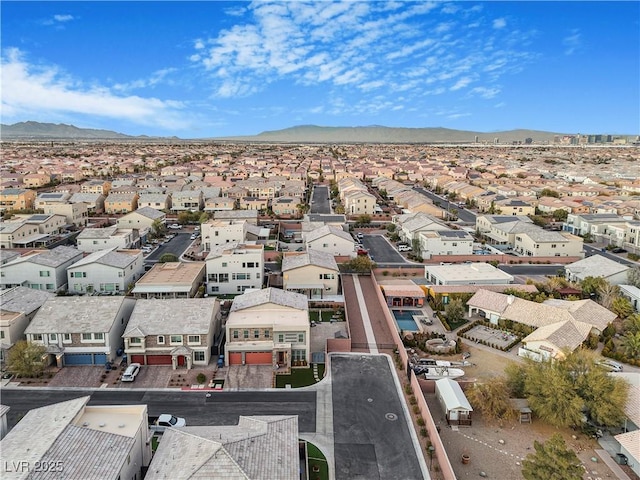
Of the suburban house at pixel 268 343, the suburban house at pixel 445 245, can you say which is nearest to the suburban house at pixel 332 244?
the suburban house at pixel 445 245

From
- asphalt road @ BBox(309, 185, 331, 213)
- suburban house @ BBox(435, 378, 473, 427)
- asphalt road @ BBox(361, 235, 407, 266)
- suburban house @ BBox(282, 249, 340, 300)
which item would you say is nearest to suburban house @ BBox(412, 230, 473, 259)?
asphalt road @ BBox(361, 235, 407, 266)

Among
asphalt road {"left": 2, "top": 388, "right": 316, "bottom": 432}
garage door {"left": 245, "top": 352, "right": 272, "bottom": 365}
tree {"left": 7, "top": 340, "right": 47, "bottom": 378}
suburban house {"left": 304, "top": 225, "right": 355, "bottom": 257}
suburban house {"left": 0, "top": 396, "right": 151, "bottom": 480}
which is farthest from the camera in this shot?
suburban house {"left": 304, "top": 225, "right": 355, "bottom": 257}

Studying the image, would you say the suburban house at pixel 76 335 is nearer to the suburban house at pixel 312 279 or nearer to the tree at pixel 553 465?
the suburban house at pixel 312 279

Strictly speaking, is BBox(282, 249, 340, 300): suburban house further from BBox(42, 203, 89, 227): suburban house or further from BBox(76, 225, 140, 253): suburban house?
BBox(42, 203, 89, 227): suburban house

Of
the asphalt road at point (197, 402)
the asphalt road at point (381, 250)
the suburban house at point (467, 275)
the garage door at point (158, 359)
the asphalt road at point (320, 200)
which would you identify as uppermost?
the suburban house at point (467, 275)

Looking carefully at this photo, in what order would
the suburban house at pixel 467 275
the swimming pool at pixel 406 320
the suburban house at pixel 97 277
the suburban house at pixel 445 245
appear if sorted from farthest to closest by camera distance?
the suburban house at pixel 445 245, the suburban house at pixel 467 275, the suburban house at pixel 97 277, the swimming pool at pixel 406 320

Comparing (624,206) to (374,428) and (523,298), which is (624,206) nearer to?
(523,298)

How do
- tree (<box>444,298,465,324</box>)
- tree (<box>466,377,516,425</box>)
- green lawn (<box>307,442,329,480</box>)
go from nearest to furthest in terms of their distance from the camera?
green lawn (<box>307,442,329,480</box>) < tree (<box>466,377,516,425</box>) < tree (<box>444,298,465,324</box>)

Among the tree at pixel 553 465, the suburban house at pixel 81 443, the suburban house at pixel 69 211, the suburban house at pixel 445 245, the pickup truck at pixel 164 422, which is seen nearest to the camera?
the suburban house at pixel 81 443
